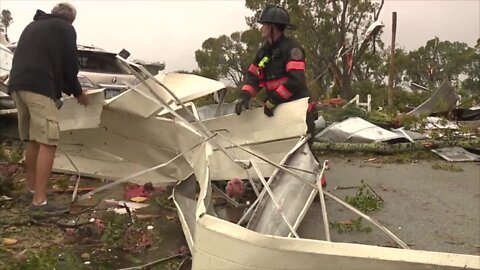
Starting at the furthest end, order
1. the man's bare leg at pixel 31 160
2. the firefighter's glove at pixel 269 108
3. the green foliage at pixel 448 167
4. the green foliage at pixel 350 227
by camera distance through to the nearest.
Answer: the green foliage at pixel 448 167, the man's bare leg at pixel 31 160, the firefighter's glove at pixel 269 108, the green foliage at pixel 350 227

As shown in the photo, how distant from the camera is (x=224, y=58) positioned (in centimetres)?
4691

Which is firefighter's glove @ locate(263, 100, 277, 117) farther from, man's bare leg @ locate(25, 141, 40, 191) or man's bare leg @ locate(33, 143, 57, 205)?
man's bare leg @ locate(25, 141, 40, 191)

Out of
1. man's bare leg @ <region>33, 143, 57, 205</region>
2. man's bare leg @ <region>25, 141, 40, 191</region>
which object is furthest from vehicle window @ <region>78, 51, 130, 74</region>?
man's bare leg @ <region>33, 143, 57, 205</region>

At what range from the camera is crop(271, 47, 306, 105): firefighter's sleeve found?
434cm

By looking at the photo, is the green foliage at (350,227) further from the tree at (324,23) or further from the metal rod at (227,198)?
the tree at (324,23)

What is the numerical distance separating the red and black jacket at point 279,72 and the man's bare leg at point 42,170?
1794mm

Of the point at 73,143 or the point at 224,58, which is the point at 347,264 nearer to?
the point at 73,143

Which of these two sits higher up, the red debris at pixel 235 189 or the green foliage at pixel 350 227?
the red debris at pixel 235 189

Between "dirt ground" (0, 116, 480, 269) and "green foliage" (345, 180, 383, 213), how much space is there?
7 cm

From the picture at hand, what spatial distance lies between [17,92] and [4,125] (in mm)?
3734

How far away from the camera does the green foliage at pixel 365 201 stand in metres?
4.57

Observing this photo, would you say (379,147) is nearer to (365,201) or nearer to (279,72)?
(365,201)

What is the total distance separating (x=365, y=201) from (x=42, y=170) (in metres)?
2.74

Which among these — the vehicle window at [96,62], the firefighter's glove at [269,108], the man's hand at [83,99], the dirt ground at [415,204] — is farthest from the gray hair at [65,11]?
the vehicle window at [96,62]
